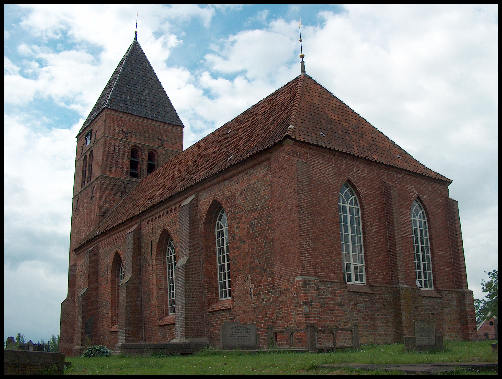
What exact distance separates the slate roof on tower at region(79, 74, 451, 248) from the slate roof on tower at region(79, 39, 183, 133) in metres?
10.6

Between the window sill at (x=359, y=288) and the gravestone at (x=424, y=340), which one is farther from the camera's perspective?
the window sill at (x=359, y=288)

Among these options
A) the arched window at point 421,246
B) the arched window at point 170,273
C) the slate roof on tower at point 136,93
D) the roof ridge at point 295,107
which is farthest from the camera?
the slate roof on tower at point 136,93

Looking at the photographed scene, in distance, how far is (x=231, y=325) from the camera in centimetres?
1503

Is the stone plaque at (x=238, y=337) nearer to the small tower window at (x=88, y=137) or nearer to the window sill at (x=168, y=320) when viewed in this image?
the window sill at (x=168, y=320)

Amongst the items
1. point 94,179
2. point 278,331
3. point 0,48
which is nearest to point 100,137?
point 94,179

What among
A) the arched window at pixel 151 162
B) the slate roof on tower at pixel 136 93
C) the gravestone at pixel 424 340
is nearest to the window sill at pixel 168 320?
the gravestone at pixel 424 340

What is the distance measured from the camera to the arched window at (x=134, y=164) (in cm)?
3331

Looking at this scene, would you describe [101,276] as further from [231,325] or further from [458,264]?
[458,264]

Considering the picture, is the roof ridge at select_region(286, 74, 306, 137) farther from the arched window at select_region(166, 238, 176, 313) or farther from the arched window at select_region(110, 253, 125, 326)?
the arched window at select_region(110, 253, 125, 326)

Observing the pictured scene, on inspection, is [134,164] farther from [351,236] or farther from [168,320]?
[351,236]

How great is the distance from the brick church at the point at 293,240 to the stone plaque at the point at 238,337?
0.36 feet

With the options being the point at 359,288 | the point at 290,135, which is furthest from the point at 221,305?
the point at 290,135

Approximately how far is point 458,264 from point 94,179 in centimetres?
2229

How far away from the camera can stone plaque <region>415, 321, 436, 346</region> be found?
499 inches
